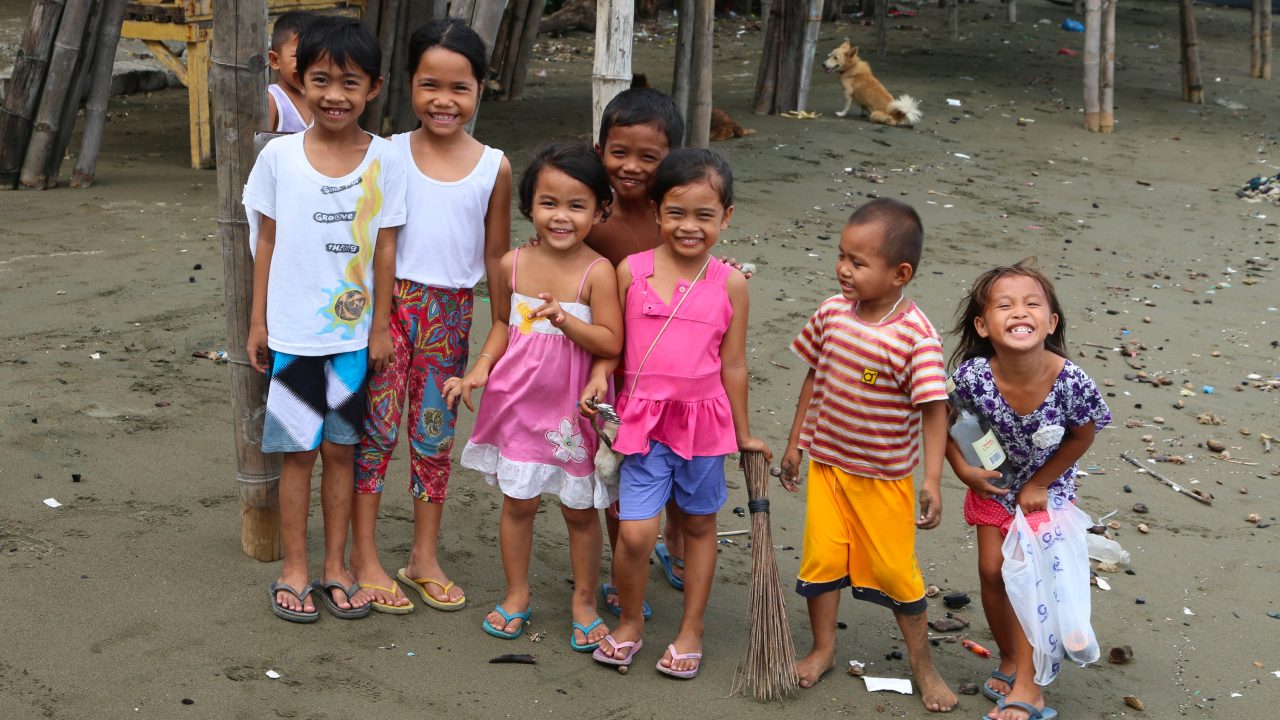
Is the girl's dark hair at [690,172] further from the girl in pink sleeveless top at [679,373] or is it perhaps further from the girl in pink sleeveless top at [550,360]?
the girl in pink sleeveless top at [550,360]

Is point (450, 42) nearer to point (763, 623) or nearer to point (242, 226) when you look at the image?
point (242, 226)

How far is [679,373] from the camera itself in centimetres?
327

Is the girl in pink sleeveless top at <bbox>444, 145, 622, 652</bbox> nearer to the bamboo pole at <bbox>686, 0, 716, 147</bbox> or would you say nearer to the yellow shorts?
the yellow shorts

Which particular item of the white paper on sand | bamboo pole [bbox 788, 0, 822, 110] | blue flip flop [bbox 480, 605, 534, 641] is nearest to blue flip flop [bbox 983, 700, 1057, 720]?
the white paper on sand

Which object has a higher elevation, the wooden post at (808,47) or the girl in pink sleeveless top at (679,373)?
the wooden post at (808,47)

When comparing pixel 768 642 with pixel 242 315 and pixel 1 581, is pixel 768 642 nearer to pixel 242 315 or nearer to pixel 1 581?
pixel 242 315

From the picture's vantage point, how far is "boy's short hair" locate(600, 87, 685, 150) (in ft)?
11.2

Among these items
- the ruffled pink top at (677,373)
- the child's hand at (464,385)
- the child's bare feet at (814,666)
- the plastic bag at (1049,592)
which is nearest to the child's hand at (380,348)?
the child's hand at (464,385)

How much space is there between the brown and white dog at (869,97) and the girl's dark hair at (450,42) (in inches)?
335

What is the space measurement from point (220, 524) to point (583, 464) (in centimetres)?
135

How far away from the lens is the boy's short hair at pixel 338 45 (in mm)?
3223

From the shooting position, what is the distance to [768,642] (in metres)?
3.33

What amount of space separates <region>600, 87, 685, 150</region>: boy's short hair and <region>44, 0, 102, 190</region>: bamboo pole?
5.85 metres

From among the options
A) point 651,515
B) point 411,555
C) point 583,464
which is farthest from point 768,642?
point 411,555
